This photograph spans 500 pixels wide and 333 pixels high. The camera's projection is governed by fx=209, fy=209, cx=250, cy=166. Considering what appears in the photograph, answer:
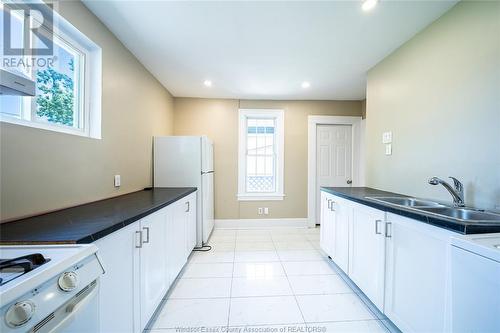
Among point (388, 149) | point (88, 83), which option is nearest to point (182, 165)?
point (88, 83)

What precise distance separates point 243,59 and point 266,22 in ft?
2.29

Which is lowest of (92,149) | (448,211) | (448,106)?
(448,211)

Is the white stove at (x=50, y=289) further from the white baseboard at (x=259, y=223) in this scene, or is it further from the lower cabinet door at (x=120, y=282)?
the white baseboard at (x=259, y=223)

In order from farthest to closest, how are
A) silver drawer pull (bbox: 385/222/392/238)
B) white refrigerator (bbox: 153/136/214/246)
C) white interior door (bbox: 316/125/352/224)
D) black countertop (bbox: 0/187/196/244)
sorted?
white interior door (bbox: 316/125/352/224) < white refrigerator (bbox: 153/136/214/246) < silver drawer pull (bbox: 385/222/392/238) < black countertop (bbox: 0/187/196/244)

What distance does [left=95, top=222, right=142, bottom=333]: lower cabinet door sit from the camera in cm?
104

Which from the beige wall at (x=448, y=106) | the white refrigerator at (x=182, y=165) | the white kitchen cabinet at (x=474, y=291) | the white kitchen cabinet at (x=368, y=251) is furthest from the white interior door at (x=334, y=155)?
the white kitchen cabinet at (x=474, y=291)

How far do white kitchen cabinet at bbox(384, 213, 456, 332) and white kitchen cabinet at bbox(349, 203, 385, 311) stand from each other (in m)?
0.06

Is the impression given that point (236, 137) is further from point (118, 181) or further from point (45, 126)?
point (45, 126)

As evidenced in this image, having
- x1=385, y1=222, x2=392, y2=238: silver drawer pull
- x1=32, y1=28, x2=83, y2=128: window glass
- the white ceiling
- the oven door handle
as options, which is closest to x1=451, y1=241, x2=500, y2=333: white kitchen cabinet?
x1=385, y1=222, x2=392, y2=238: silver drawer pull

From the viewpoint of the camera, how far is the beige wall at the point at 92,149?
1174 millimetres

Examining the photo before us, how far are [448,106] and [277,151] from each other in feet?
8.60

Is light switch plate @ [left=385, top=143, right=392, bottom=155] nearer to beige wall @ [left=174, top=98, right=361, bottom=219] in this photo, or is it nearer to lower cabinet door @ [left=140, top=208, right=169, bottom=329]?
beige wall @ [left=174, top=98, right=361, bottom=219]

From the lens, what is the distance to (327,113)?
4.08 metres

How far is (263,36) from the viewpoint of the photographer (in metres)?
2.05
